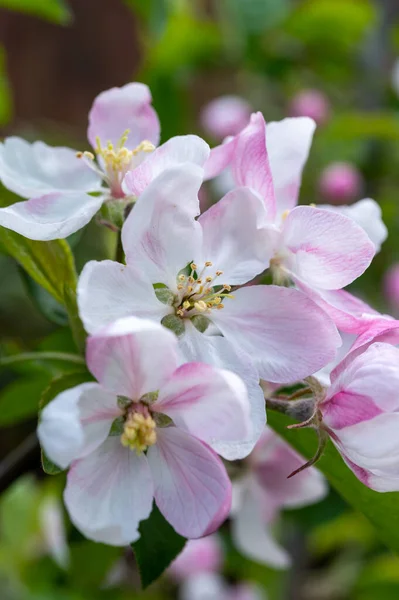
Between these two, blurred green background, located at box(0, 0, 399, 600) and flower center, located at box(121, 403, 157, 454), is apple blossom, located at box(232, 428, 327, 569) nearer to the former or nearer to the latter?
blurred green background, located at box(0, 0, 399, 600)

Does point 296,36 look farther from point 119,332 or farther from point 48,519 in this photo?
point 119,332

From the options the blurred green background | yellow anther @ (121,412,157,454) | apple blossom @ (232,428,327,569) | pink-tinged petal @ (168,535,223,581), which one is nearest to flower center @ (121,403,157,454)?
yellow anther @ (121,412,157,454)

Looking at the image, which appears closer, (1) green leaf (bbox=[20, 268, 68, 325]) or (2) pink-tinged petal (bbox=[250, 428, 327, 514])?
(1) green leaf (bbox=[20, 268, 68, 325])

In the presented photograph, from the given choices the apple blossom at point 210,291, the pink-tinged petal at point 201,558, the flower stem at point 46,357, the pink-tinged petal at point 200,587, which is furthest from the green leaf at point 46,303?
the pink-tinged petal at point 200,587

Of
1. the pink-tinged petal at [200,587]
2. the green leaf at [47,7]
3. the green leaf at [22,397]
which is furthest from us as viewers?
the pink-tinged petal at [200,587]

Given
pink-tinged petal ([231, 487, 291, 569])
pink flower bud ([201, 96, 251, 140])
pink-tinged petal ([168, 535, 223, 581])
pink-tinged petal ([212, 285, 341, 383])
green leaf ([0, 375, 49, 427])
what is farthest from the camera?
pink flower bud ([201, 96, 251, 140])

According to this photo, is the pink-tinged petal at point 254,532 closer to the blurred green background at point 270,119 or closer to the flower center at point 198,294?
the blurred green background at point 270,119

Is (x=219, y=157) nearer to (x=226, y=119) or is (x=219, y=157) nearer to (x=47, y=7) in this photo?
(x=47, y=7)
